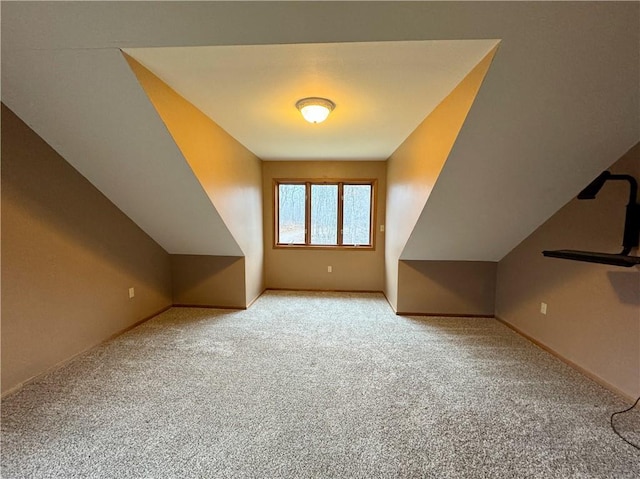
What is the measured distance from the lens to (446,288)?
3602 millimetres

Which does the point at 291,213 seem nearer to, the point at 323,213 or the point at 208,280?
the point at 323,213

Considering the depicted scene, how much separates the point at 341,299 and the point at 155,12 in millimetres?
3730

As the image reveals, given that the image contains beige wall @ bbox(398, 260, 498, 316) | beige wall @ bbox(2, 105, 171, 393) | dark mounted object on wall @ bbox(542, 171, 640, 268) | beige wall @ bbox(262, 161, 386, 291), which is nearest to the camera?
dark mounted object on wall @ bbox(542, 171, 640, 268)

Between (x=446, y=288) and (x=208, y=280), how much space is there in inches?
124

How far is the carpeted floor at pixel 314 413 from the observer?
1415 mm

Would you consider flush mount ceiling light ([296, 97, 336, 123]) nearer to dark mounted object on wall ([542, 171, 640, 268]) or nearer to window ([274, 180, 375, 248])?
dark mounted object on wall ([542, 171, 640, 268])

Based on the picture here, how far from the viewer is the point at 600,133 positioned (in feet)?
5.99

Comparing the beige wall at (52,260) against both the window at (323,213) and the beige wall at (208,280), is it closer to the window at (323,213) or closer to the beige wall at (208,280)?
the beige wall at (208,280)

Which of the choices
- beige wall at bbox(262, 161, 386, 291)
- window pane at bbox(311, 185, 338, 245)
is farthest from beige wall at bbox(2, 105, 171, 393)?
window pane at bbox(311, 185, 338, 245)

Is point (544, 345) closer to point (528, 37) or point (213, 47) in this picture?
point (528, 37)

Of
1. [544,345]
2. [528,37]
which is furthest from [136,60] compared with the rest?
[544,345]

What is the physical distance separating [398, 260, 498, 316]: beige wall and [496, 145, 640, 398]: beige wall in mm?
494

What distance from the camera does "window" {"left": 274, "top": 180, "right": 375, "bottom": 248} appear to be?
185 inches

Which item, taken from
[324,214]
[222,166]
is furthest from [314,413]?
[324,214]
